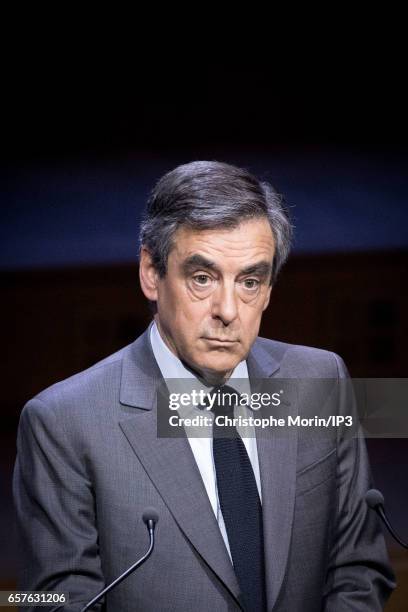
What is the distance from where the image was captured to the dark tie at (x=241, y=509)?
1.25 metres

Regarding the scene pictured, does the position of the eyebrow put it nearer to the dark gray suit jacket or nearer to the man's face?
the man's face

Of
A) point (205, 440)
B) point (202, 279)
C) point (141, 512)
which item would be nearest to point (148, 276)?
point (202, 279)

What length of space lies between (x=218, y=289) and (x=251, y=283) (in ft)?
0.23

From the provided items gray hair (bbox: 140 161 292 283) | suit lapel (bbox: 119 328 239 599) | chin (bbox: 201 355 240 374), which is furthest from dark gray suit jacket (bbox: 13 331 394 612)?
gray hair (bbox: 140 161 292 283)

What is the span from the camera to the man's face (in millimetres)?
1259

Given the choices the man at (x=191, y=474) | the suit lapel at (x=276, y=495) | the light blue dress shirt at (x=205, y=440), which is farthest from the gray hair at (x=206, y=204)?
the suit lapel at (x=276, y=495)

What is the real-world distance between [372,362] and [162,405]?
1318 millimetres

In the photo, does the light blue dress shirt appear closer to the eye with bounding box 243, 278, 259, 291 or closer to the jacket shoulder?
the jacket shoulder

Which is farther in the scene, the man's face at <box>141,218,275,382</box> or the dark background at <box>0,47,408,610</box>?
the dark background at <box>0,47,408,610</box>

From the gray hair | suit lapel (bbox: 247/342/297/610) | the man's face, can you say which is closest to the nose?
the man's face

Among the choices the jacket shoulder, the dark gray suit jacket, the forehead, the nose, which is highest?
the forehead

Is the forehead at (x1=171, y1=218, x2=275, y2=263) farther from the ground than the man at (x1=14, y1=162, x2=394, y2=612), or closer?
farther from the ground

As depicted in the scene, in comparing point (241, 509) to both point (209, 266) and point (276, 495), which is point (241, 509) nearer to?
point (276, 495)

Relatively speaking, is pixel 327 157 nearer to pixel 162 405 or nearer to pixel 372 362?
pixel 372 362
